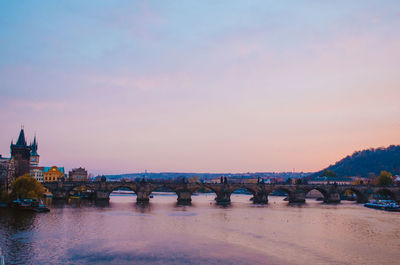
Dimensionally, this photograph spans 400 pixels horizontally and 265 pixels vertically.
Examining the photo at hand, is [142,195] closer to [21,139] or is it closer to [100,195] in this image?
[100,195]

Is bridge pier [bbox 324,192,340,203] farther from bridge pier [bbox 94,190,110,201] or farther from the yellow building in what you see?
the yellow building

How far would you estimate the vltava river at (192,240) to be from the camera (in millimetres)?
35406

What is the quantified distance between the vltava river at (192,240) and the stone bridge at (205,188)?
44427mm

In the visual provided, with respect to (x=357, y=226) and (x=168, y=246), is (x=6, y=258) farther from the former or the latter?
(x=357, y=226)

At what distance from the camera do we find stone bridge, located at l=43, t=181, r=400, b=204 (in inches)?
4350

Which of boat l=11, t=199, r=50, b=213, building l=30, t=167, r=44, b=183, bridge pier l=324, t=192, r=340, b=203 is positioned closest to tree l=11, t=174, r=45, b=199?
boat l=11, t=199, r=50, b=213

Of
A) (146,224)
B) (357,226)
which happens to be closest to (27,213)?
(146,224)

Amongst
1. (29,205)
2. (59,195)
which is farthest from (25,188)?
(59,195)

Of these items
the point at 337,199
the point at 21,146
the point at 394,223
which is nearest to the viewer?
the point at 394,223

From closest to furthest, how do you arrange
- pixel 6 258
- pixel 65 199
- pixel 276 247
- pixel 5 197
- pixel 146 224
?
pixel 6 258, pixel 276 247, pixel 146 224, pixel 5 197, pixel 65 199

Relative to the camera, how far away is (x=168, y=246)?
41.3m

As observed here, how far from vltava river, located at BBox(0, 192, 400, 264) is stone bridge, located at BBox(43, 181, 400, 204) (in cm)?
4443

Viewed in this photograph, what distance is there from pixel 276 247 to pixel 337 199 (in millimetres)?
88184

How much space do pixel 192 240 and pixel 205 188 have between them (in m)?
70.6
